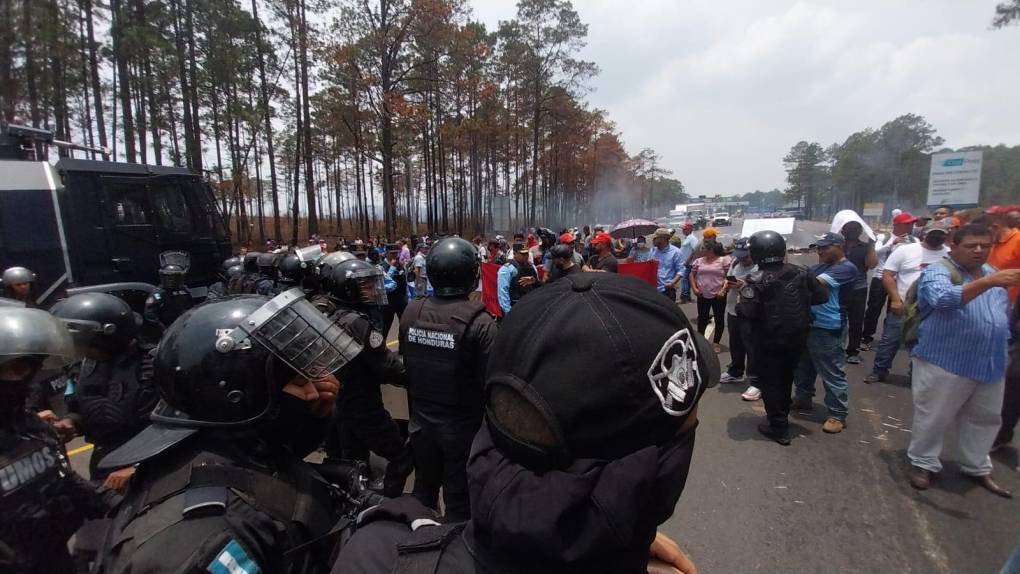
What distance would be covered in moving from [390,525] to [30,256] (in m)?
8.36

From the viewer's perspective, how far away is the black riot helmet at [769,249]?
4395 mm

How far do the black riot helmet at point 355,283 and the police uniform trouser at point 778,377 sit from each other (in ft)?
11.5

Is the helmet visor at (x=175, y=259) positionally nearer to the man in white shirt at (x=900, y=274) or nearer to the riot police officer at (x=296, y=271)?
the riot police officer at (x=296, y=271)

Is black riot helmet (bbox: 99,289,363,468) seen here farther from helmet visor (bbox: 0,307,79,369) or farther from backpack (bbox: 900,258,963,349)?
backpack (bbox: 900,258,963,349)

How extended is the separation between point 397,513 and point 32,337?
1682mm

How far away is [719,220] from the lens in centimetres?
5403

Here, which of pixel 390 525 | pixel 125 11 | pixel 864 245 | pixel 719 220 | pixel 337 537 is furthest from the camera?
pixel 719 220

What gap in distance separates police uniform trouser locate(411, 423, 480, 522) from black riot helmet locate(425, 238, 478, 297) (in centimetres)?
87

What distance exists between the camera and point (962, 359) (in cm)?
336

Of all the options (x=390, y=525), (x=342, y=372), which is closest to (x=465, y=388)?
(x=342, y=372)

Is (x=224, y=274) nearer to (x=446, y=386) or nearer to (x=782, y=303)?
(x=446, y=386)

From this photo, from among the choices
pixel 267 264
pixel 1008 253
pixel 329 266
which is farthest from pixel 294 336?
pixel 1008 253

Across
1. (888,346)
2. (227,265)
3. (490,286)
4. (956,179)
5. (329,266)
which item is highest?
(956,179)

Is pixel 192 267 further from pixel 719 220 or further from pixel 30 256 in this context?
pixel 719 220
